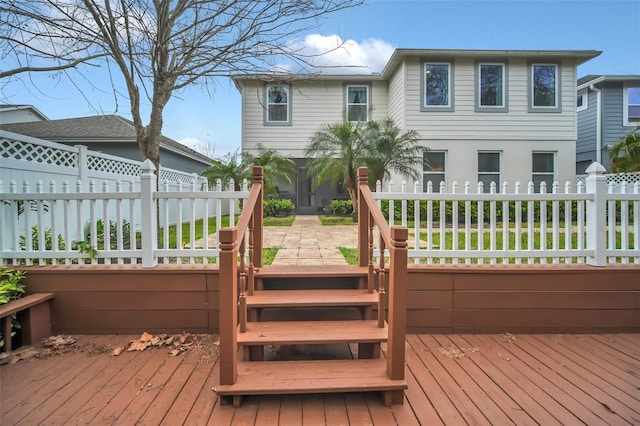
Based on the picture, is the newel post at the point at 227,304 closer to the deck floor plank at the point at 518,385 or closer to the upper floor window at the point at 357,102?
the deck floor plank at the point at 518,385

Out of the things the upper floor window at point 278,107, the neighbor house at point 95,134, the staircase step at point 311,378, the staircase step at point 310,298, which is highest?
the upper floor window at point 278,107

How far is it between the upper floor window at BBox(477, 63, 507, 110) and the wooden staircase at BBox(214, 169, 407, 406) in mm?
8851

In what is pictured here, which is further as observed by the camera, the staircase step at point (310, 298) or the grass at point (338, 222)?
the grass at point (338, 222)

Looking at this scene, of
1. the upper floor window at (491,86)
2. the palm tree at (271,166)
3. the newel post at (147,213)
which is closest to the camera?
the newel post at (147,213)

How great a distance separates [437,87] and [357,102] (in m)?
2.62

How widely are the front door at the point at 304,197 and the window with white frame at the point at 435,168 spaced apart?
13.7 ft

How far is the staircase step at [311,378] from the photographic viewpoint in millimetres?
2023

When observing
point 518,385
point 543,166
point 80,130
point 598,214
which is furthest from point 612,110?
point 80,130

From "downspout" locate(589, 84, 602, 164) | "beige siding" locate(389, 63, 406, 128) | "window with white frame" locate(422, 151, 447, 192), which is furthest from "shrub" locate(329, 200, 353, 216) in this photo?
"downspout" locate(589, 84, 602, 164)

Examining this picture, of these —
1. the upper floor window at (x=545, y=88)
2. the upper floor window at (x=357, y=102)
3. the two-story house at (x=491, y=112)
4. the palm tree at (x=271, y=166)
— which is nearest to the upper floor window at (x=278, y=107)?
the two-story house at (x=491, y=112)

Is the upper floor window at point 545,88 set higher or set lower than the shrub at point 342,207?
higher

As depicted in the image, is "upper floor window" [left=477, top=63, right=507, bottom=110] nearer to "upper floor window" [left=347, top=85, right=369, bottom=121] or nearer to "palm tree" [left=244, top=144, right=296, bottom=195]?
"upper floor window" [left=347, top=85, right=369, bottom=121]

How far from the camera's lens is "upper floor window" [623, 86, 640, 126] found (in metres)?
11.6

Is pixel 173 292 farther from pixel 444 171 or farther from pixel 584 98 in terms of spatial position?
pixel 584 98
